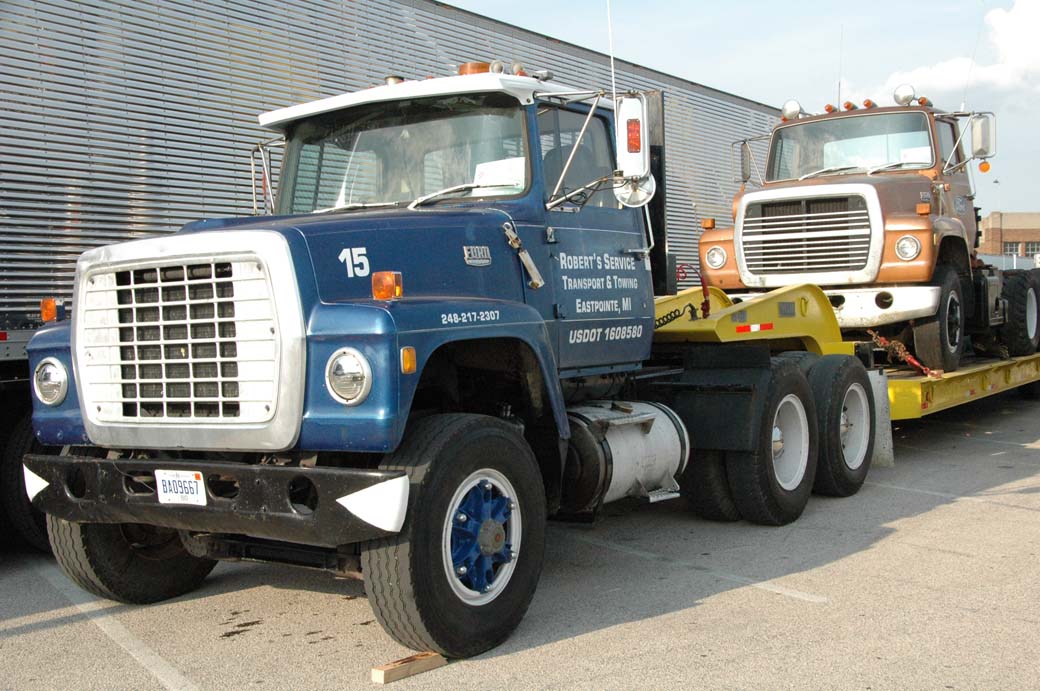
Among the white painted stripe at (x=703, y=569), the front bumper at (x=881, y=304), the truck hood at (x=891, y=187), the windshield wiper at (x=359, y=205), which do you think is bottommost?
the white painted stripe at (x=703, y=569)

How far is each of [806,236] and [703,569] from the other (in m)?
4.72

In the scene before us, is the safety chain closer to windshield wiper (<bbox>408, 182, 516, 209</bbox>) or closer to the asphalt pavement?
the asphalt pavement

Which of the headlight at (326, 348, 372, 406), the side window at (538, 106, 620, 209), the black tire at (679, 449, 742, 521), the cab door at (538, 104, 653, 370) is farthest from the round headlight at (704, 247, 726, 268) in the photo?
the headlight at (326, 348, 372, 406)

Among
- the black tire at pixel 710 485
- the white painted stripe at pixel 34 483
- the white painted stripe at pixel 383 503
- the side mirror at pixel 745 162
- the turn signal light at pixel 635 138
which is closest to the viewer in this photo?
the white painted stripe at pixel 383 503

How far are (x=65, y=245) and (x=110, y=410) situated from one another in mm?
3255

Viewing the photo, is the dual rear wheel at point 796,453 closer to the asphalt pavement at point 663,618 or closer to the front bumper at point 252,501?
the asphalt pavement at point 663,618

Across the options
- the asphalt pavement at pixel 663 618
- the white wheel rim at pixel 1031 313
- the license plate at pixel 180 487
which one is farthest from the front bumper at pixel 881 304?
the license plate at pixel 180 487

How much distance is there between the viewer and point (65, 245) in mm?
7461

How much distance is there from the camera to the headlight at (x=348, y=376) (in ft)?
13.5

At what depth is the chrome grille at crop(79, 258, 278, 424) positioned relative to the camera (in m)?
4.26

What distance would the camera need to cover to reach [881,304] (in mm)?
9445

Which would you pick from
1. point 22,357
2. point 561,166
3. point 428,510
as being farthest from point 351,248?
point 22,357

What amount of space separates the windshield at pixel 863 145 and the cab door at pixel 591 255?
15.5 feet

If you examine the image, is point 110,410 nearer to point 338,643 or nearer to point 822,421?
point 338,643
